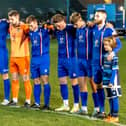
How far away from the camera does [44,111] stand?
945 cm

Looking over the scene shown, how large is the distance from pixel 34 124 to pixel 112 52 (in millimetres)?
1768

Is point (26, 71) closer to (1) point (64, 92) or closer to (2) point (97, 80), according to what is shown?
(1) point (64, 92)

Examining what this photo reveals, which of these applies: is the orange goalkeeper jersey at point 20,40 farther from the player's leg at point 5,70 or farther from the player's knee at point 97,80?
the player's knee at point 97,80

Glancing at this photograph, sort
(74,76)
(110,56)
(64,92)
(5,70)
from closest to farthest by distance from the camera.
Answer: (110,56) < (74,76) < (64,92) < (5,70)

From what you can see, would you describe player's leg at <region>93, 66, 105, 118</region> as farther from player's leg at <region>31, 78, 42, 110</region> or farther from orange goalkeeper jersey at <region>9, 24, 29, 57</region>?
orange goalkeeper jersey at <region>9, 24, 29, 57</region>

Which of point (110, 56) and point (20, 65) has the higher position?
point (110, 56)

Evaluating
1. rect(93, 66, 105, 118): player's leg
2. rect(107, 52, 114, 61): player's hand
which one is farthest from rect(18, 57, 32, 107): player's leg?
rect(107, 52, 114, 61): player's hand

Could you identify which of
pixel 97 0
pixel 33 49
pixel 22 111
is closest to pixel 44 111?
pixel 22 111

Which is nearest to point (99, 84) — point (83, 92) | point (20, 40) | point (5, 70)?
point (83, 92)

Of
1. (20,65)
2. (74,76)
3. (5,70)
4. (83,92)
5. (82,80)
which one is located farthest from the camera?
(5,70)

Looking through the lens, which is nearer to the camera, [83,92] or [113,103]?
[113,103]

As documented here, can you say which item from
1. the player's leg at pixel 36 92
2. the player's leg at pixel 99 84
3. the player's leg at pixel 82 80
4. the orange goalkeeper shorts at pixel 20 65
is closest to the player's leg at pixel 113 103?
the player's leg at pixel 99 84

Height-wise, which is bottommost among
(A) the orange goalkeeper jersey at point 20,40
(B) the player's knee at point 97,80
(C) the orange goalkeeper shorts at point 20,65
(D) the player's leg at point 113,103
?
(D) the player's leg at point 113,103

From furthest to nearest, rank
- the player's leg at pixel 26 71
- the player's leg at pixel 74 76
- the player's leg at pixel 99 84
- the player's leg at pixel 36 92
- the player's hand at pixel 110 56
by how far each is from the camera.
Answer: the player's leg at pixel 26 71 < the player's leg at pixel 36 92 < the player's leg at pixel 74 76 < the player's leg at pixel 99 84 < the player's hand at pixel 110 56
